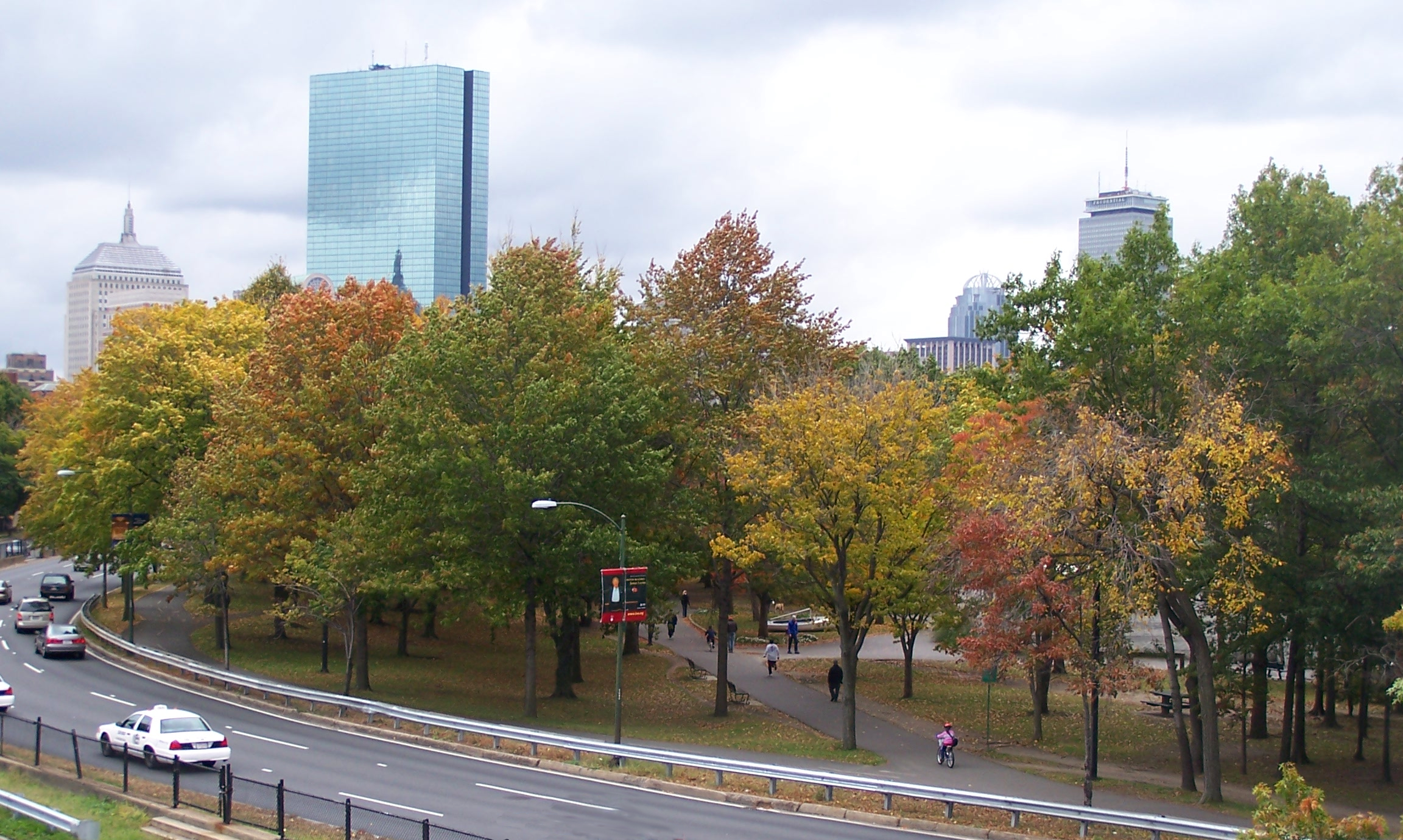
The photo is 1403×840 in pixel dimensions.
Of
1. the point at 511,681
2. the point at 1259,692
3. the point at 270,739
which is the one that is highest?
the point at 1259,692

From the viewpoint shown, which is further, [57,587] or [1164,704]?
[57,587]

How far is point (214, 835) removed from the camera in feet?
68.0

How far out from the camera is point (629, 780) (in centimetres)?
2817

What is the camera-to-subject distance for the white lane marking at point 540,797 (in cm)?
2502

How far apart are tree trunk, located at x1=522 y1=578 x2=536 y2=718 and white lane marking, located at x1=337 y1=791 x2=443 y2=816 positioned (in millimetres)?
13907

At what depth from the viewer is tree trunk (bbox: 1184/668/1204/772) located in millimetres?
31842

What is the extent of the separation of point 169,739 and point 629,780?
9.93 meters

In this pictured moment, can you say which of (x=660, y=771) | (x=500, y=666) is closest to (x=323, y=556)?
(x=500, y=666)

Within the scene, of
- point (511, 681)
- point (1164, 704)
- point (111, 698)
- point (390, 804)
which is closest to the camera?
point (390, 804)

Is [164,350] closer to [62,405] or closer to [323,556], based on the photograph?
[323,556]

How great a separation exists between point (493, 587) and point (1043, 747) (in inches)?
698

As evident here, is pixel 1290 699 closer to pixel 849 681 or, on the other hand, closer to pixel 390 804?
pixel 849 681

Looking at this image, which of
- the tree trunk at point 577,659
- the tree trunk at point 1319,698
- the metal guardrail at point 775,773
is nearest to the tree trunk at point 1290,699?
the tree trunk at point 1319,698

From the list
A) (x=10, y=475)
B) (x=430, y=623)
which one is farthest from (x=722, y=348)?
(x=10, y=475)
